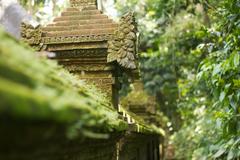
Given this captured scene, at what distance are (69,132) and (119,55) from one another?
3.07 m

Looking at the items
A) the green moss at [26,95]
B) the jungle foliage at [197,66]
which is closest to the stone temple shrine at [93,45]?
the jungle foliage at [197,66]

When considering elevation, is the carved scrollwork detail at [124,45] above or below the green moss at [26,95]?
above

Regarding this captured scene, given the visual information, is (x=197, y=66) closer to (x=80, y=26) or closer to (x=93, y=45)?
(x=80, y=26)

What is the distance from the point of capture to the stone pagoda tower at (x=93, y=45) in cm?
456

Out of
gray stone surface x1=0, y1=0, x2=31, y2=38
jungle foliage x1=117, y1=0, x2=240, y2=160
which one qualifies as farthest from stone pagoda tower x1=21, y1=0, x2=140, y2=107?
gray stone surface x1=0, y1=0, x2=31, y2=38

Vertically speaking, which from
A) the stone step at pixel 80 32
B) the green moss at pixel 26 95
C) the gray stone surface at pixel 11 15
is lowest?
the green moss at pixel 26 95

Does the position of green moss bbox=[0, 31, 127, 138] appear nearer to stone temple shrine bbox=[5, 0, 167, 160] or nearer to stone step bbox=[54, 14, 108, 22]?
stone temple shrine bbox=[5, 0, 167, 160]

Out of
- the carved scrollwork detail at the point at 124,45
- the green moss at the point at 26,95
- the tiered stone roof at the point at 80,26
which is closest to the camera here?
the green moss at the point at 26,95

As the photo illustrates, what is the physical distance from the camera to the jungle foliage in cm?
502

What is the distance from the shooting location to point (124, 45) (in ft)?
14.9

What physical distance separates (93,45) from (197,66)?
33.8 ft

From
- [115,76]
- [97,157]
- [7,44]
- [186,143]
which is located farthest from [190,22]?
[7,44]

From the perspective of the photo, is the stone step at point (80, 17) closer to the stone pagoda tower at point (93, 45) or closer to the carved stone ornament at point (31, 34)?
the stone pagoda tower at point (93, 45)

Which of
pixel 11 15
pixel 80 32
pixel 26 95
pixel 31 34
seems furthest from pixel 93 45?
pixel 11 15
